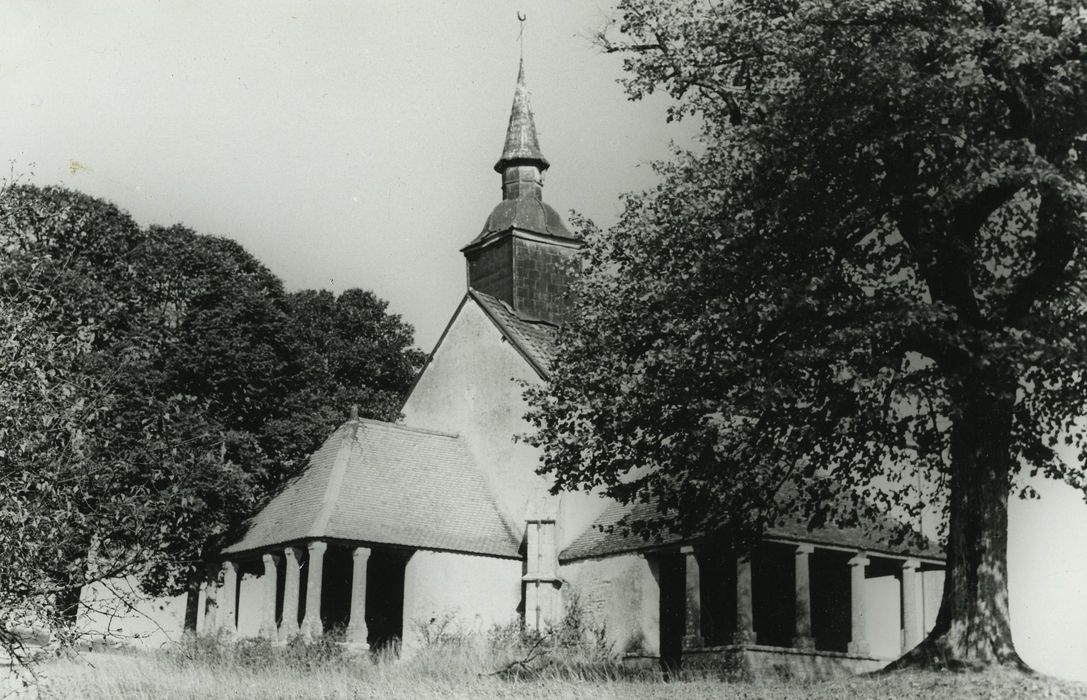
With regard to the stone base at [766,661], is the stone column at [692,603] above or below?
above

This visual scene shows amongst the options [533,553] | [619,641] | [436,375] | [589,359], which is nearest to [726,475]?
[589,359]

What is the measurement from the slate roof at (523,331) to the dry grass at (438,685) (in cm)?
985

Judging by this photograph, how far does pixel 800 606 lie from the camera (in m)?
24.5

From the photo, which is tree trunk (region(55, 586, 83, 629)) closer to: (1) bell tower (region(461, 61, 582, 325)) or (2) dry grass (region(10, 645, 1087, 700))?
(2) dry grass (region(10, 645, 1087, 700))

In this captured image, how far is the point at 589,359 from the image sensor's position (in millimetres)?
17516

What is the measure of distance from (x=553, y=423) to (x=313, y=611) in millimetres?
11055

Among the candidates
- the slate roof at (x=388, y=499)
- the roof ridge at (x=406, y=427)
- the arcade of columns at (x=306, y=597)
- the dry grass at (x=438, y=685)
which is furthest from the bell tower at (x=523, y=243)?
the dry grass at (x=438, y=685)

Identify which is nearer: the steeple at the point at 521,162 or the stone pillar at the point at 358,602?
the stone pillar at the point at 358,602

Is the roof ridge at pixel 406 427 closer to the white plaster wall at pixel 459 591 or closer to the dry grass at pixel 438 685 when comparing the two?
the white plaster wall at pixel 459 591

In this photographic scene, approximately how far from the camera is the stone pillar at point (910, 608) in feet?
89.1

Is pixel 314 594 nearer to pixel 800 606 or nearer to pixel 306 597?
pixel 306 597

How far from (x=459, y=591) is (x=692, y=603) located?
5938 mm

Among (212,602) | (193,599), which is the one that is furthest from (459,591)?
(193,599)

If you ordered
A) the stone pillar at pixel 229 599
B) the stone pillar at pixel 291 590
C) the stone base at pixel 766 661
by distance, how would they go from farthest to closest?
the stone pillar at pixel 229 599
the stone pillar at pixel 291 590
the stone base at pixel 766 661
